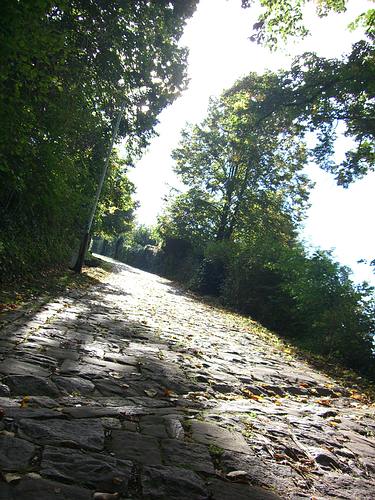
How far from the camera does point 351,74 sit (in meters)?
11.7

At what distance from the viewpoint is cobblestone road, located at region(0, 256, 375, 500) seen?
6.99ft

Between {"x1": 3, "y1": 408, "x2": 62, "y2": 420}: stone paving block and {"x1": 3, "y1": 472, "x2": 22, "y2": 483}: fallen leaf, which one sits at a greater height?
{"x1": 3, "y1": 472, "x2": 22, "y2": 483}: fallen leaf

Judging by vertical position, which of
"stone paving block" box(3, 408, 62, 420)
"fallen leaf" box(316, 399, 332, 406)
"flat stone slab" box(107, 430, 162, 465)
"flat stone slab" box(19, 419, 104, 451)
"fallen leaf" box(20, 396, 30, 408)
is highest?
"fallen leaf" box(316, 399, 332, 406)

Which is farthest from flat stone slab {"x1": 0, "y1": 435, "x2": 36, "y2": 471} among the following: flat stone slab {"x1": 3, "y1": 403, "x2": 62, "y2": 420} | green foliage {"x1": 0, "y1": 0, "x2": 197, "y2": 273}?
green foliage {"x1": 0, "y1": 0, "x2": 197, "y2": 273}

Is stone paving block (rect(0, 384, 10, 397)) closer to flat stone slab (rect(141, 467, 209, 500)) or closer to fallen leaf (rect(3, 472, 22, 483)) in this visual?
fallen leaf (rect(3, 472, 22, 483))

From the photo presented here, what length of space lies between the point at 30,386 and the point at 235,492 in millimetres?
1931

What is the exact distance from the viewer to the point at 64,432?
2504mm

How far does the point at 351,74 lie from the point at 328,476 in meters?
12.3

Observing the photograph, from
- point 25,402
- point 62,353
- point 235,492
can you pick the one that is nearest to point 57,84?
point 62,353

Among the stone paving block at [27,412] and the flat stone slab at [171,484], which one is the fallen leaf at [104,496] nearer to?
the flat stone slab at [171,484]

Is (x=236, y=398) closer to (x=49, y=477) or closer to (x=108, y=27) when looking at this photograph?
(x=49, y=477)

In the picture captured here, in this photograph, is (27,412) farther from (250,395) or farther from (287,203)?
(287,203)

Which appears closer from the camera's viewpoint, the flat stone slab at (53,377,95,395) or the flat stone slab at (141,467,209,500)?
the flat stone slab at (141,467,209,500)

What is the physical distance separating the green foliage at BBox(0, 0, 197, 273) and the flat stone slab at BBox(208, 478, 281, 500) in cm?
487
